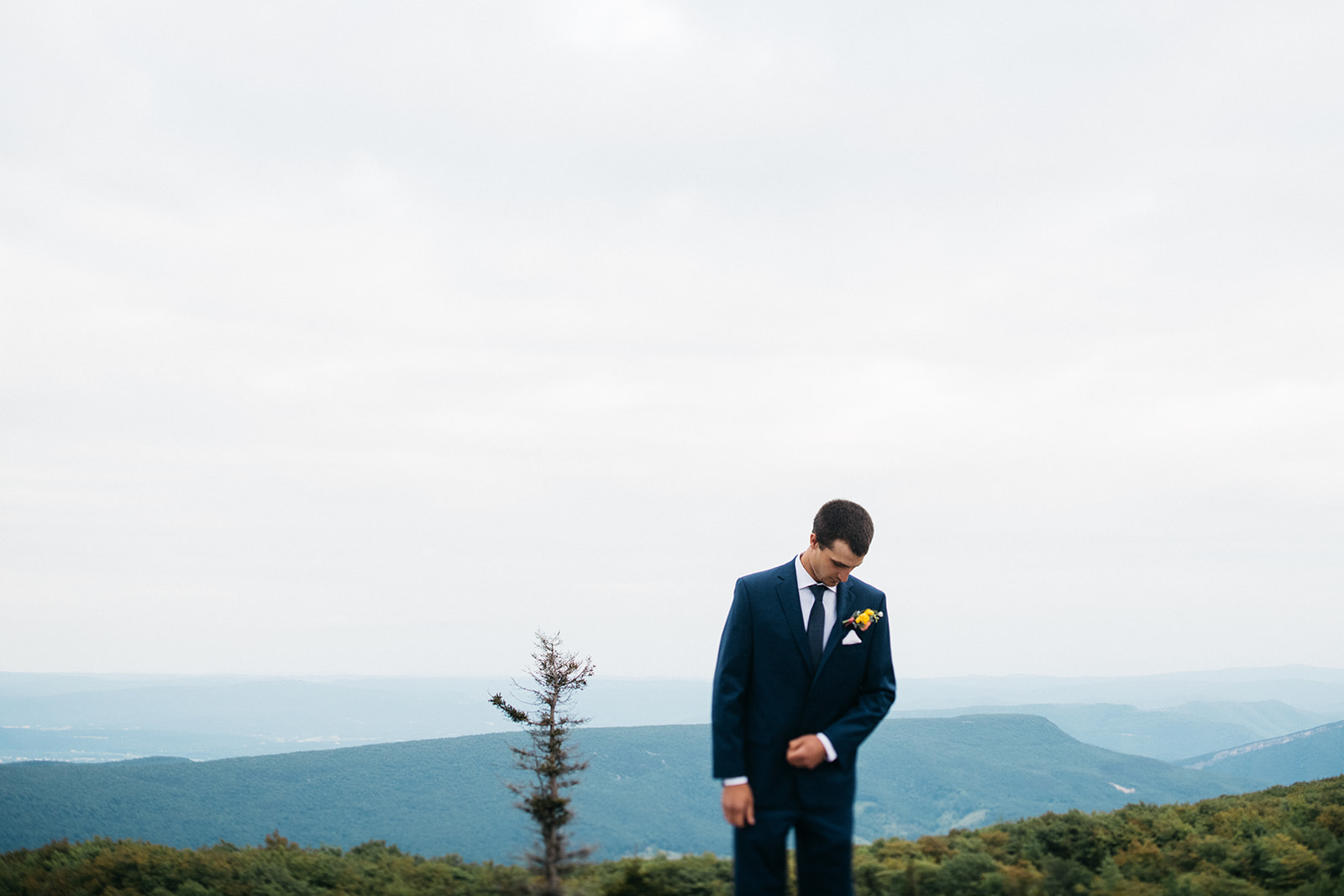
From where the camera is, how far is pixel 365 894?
771 cm

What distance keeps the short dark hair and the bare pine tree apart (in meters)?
4.20

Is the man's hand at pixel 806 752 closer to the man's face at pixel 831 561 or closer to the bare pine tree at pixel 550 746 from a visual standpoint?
the man's face at pixel 831 561

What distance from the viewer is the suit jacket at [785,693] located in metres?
4.89

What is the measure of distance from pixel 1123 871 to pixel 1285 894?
4.30 ft

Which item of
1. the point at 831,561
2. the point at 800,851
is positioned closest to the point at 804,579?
the point at 831,561

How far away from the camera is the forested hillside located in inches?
285

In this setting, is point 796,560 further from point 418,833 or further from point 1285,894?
point 418,833

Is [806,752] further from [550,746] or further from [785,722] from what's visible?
[550,746]

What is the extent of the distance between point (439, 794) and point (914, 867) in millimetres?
109485

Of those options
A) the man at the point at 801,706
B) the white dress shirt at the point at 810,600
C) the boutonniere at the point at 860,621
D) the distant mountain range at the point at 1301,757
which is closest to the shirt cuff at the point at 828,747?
the man at the point at 801,706

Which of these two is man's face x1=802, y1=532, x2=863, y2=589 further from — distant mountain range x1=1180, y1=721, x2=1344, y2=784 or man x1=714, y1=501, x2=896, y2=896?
distant mountain range x1=1180, y1=721, x2=1344, y2=784

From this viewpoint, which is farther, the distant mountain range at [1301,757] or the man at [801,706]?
the distant mountain range at [1301,757]

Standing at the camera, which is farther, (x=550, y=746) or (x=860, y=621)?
(x=550, y=746)

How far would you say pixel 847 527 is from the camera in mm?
4793
